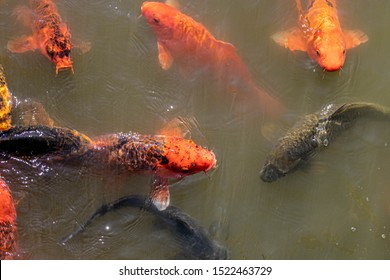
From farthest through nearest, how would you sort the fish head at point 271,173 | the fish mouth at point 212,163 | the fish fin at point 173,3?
the fish fin at point 173,3, the fish head at point 271,173, the fish mouth at point 212,163

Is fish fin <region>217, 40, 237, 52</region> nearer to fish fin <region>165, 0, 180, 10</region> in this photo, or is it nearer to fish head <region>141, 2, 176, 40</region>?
fish head <region>141, 2, 176, 40</region>

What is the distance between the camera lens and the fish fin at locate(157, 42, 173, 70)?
630 centimetres

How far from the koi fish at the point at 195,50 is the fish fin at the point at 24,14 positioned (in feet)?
4.45

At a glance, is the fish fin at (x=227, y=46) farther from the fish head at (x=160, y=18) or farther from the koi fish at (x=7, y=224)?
the koi fish at (x=7, y=224)

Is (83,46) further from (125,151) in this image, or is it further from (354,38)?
(354,38)

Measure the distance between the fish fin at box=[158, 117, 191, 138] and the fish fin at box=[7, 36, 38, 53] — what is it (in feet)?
5.99

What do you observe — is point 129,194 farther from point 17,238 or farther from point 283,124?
point 283,124

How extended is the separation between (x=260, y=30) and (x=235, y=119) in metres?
1.20

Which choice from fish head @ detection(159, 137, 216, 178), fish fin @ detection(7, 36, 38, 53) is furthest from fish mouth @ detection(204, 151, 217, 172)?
fish fin @ detection(7, 36, 38, 53)

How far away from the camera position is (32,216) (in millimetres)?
5871

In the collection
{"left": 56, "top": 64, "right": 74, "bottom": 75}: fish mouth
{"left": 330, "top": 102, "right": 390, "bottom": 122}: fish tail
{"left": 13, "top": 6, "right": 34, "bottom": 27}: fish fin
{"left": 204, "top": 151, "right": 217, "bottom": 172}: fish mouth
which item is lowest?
{"left": 204, "top": 151, "right": 217, "bottom": 172}: fish mouth

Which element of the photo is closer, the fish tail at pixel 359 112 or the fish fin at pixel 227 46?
the fish tail at pixel 359 112

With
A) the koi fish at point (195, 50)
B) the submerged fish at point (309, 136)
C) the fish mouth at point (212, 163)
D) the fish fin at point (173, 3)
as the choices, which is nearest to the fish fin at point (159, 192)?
the fish mouth at point (212, 163)

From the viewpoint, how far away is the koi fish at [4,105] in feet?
19.1
